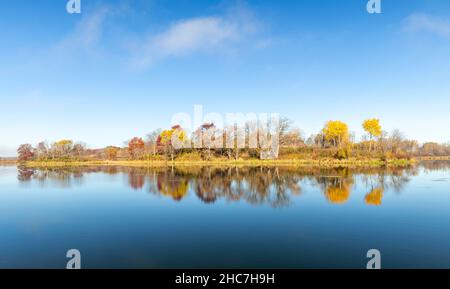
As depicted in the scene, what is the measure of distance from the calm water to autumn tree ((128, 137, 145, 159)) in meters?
38.5

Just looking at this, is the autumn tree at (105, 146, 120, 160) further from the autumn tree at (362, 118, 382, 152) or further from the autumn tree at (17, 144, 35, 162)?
the autumn tree at (362, 118, 382, 152)

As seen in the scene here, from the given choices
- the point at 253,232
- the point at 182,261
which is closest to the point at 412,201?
the point at 253,232

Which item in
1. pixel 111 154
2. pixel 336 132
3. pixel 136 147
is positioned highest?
pixel 336 132

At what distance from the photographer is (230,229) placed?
773cm

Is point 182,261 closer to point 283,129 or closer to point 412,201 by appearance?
point 412,201

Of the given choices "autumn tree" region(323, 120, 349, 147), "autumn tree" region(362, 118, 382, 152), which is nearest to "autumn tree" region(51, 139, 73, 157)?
"autumn tree" region(323, 120, 349, 147)

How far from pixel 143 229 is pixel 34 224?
3.77 meters

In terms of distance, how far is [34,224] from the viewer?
868 centimetres


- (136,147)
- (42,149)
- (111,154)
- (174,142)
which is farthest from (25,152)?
(174,142)

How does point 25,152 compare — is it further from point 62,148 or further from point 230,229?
point 230,229

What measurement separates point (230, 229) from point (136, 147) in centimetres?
4933

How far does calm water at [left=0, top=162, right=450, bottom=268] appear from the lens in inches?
220
